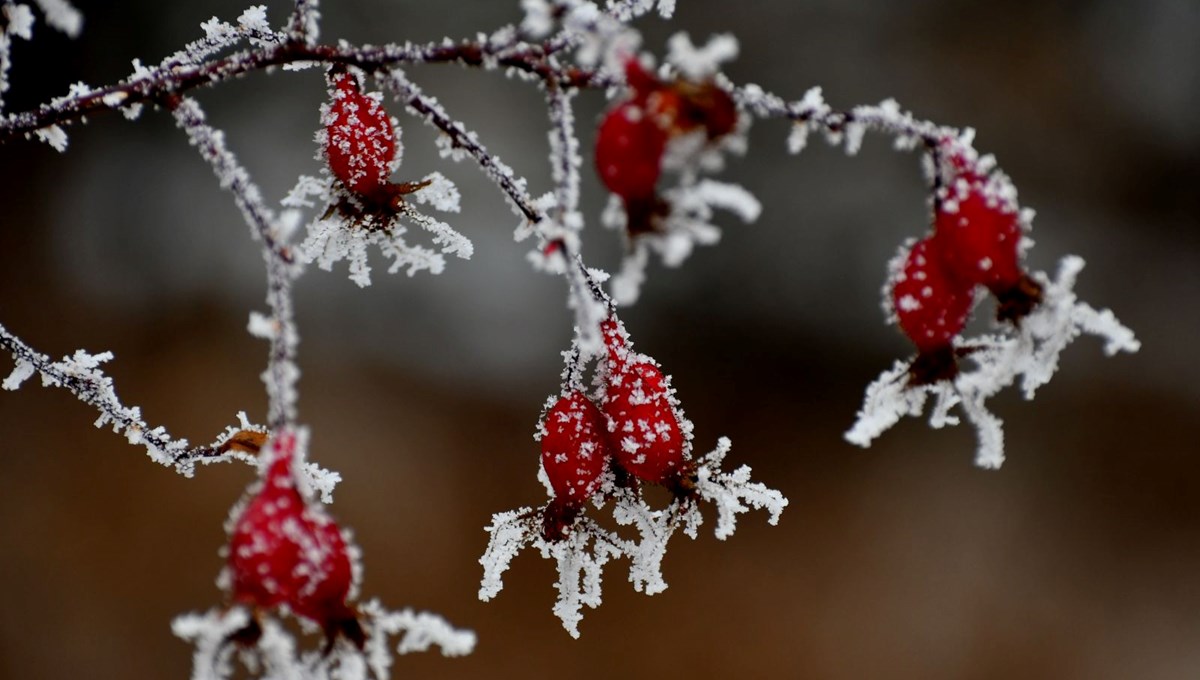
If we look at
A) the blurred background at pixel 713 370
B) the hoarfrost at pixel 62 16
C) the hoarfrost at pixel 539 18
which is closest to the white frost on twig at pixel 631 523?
the hoarfrost at pixel 539 18

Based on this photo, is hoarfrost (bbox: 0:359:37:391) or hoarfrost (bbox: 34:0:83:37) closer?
hoarfrost (bbox: 34:0:83:37)

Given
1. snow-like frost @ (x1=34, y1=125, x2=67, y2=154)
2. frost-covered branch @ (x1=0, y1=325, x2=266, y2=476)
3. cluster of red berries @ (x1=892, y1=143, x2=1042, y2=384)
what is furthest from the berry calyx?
snow-like frost @ (x1=34, y1=125, x2=67, y2=154)

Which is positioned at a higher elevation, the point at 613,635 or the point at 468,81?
the point at 468,81

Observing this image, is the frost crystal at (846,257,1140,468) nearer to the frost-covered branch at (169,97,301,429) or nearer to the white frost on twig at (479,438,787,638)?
the white frost on twig at (479,438,787,638)

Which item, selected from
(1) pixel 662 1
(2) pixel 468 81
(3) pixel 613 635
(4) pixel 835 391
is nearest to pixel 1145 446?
(4) pixel 835 391

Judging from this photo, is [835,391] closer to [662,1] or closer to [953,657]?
[953,657]
